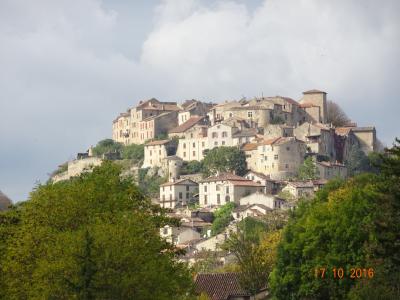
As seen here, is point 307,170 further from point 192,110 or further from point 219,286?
point 219,286

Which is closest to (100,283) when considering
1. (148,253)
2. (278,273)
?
(148,253)

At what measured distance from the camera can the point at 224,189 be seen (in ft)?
461

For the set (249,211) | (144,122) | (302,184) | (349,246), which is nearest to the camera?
(349,246)

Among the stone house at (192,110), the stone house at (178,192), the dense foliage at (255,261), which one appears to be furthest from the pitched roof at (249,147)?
the dense foliage at (255,261)

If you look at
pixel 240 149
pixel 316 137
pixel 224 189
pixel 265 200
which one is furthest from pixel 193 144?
pixel 265 200

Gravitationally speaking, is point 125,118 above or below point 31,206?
above

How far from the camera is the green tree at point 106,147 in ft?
566

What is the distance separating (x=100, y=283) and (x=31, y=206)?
761 centimetres

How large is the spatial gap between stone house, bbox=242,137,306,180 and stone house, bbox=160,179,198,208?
8.33 m

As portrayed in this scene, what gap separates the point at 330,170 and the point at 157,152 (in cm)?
2464

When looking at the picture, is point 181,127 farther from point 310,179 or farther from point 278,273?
point 278,273

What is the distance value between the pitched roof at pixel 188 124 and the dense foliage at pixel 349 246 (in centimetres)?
8753

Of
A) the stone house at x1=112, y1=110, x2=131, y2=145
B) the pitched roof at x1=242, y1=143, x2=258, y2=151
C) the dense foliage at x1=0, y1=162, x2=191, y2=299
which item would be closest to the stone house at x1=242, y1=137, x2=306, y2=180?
the pitched roof at x1=242, y1=143, x2=258, y2=151

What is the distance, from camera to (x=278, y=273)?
222 ft
